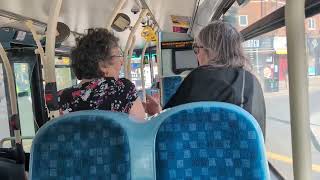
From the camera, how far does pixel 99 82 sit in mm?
2070

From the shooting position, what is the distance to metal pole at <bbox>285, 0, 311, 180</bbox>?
1345 mm

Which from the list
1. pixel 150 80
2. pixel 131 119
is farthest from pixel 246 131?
pixel 150 80

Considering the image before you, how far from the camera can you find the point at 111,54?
7.58ft

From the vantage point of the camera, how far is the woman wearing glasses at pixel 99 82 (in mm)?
2018

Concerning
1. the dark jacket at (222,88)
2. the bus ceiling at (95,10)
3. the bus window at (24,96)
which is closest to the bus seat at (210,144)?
the dark jacket at (222,88)

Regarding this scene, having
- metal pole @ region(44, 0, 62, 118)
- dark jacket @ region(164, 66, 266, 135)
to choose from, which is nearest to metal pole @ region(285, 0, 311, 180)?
dark jacket @ region(164, 66, 266, 135)

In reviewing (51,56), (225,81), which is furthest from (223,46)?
(51,56)

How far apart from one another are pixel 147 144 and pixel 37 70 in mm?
4306

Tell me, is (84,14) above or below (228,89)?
above

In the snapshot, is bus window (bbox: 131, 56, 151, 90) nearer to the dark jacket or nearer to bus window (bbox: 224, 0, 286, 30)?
bus window (bbox: 224, 0, 286, 30)

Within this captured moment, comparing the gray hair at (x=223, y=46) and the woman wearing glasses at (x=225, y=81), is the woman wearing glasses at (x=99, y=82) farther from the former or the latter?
the gray hair at (x=223, y=46)

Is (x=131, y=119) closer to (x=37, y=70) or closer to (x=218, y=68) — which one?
(x=218, y=68)

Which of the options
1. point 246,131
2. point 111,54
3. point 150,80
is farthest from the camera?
point 150,80

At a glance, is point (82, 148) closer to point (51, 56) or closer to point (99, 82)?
point (99, 82)
